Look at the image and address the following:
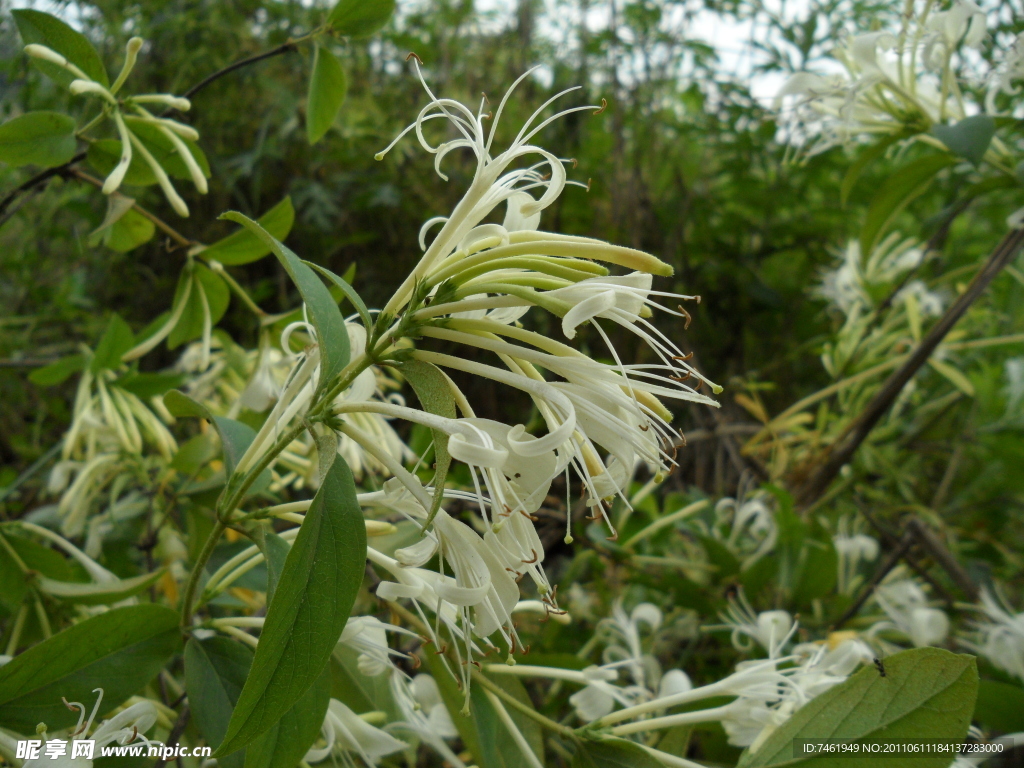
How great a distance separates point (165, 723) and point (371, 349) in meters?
0.41

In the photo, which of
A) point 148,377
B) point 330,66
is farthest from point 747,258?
point 148,377

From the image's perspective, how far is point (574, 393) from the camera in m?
0.39

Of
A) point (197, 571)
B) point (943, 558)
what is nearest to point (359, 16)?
point (197, 571)

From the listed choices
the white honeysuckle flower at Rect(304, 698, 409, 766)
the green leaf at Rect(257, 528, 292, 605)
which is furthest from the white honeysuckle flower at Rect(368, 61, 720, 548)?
the white honeysuckle flower at Rect(304, 698, 409, 766)

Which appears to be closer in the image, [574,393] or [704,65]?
[574,393]

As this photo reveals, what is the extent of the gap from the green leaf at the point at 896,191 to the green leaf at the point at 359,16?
70cm

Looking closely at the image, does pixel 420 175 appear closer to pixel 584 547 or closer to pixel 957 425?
pixel 584 547

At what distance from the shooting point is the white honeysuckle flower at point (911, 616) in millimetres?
916

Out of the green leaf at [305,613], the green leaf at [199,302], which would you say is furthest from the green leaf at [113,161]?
the green leaf at [305,613]

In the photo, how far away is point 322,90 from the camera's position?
0.74 m

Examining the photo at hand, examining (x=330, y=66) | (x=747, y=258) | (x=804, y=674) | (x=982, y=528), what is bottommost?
(x=982, y=528)

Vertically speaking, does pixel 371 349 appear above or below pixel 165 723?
above

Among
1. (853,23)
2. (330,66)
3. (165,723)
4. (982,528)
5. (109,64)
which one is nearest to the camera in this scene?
(165,723)

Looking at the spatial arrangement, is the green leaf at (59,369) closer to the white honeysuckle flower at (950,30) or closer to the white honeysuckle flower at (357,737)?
the white honeysuckle flower at (357,737)
